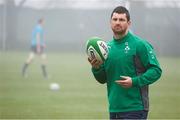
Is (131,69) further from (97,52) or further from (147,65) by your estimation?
(97,52)

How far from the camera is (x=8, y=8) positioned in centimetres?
1762

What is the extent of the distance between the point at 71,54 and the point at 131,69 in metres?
15.1

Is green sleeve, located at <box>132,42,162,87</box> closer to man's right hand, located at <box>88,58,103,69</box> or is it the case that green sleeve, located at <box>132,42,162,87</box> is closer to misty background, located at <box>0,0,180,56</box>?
man's right hand, located at <box>88,58,103,69</box>

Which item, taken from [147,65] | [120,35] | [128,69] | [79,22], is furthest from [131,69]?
[79,22]

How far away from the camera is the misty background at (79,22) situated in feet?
53.2

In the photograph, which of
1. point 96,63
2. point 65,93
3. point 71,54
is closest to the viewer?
point 96,63

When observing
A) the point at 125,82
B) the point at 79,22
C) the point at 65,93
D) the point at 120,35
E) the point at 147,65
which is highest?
the point at 79,22

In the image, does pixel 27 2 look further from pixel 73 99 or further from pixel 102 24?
pixel 73 99

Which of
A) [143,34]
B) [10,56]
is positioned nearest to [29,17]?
[10,56]

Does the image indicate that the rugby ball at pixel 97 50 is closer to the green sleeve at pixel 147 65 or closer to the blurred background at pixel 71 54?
the green sleeve at pixel 147 65

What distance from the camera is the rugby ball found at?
5238 mm

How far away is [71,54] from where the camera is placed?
66.3 feet

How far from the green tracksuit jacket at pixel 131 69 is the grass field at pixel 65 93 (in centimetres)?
401

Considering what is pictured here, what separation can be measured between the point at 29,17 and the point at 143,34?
5130 millimetres
